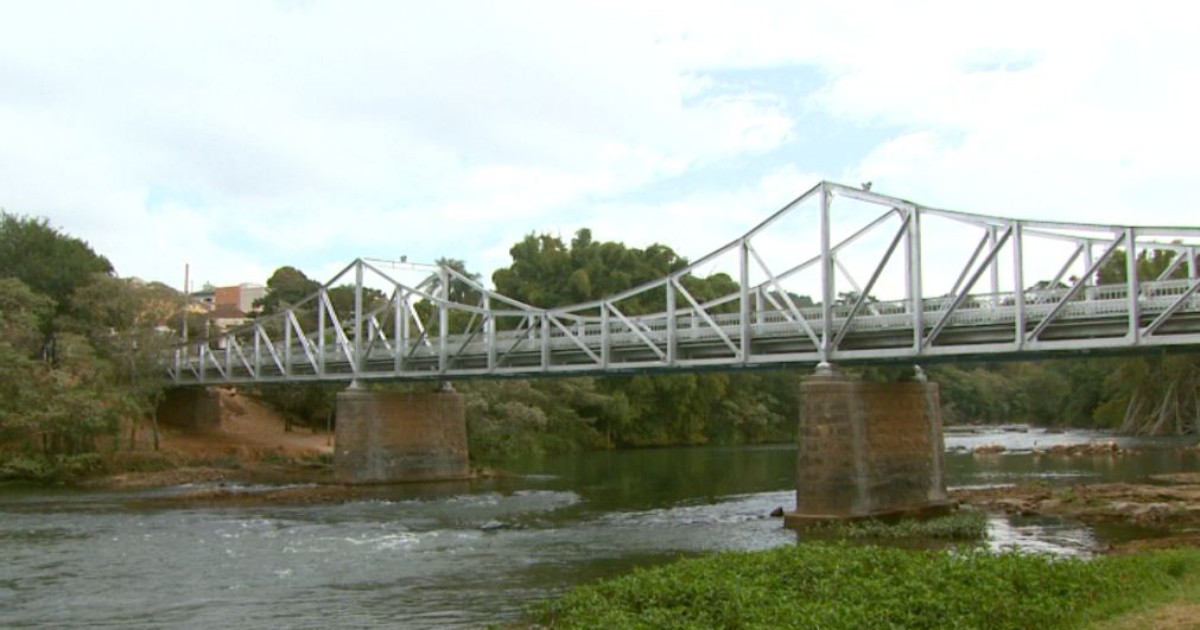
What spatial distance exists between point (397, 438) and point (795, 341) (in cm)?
2564

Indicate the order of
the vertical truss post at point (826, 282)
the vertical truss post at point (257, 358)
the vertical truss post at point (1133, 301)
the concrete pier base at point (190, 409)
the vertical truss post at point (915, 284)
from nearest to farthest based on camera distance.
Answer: the vertical truss post at point (1133, 301) < the vertical truss post at point (915, 284) < the vertical truss post at point (826, 282) < the vertical truss post at point (257, 358) < the concrete pier base at point (190, 409)

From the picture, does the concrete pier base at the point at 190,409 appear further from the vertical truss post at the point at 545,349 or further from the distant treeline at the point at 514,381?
the vertical truss post at the point at 545,349

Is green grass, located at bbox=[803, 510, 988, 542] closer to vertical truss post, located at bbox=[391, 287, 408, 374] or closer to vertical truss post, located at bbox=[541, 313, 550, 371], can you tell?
vertical truss post, located at bbox=[541, 313, 550, 371]

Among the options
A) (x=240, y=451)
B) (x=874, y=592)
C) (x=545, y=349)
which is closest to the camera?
(x=874, y=592)

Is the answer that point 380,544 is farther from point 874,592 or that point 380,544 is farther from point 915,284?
point 874,592

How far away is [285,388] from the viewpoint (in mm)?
82875

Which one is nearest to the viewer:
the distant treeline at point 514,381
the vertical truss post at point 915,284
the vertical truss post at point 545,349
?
the vertical truss post at point 915,284

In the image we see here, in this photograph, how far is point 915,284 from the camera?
37.8 meters

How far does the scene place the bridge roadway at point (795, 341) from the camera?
33.8m

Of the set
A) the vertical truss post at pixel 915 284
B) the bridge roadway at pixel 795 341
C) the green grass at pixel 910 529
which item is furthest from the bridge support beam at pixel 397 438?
the vertical truss post at pixel 915 284

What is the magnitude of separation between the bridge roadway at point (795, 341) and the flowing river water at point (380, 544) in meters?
5.81

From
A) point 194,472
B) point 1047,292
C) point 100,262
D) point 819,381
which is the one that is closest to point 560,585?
point 819,381

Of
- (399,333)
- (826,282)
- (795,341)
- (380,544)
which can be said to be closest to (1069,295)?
(826,282)

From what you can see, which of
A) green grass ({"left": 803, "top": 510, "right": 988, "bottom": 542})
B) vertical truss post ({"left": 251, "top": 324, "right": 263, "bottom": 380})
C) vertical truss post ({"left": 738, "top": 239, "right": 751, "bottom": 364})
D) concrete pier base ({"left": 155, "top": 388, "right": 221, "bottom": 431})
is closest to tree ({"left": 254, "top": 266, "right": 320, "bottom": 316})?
concrete pier base ({"left": 155, "top": 388, "right": 221, "bottom": 431})
